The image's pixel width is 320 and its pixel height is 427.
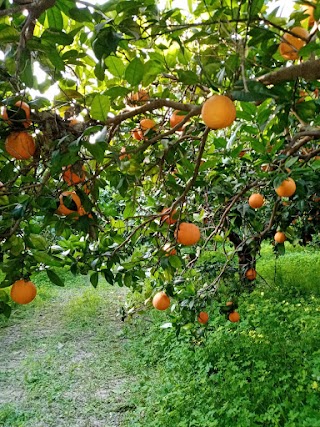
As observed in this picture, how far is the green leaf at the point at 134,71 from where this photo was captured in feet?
3.85

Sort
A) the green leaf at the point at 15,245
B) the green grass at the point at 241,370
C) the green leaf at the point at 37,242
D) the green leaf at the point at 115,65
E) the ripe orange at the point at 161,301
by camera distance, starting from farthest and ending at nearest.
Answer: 1. the green grass at the point at 241,370
2. the ripe orange at the point at 161,301
3. the green leaf at the point at 37,242
4. the green leaf at the point at 15,245
5. the green leaf at the point at 115,65

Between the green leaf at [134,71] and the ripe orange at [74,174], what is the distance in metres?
0.30

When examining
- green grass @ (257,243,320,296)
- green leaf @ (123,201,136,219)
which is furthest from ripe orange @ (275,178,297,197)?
green grass @ (257,243,320,296)

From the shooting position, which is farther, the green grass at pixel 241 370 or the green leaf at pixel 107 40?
the green grass at pixel 241 370

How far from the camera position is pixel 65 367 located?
468cm

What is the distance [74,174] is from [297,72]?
71 centimetres

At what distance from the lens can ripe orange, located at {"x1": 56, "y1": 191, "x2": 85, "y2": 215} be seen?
132 cm

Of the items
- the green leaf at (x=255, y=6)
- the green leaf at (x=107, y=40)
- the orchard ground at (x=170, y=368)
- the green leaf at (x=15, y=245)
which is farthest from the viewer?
the orchard ground at (x=170, y=368)

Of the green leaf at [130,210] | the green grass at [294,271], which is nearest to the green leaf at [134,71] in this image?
the green leaf at [130,210]

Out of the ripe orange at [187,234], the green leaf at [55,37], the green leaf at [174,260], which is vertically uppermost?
the green leaf at [55,37]

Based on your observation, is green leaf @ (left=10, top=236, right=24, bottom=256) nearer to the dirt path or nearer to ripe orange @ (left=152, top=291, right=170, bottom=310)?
ripe orange @ (left=152, top=291, right=170, bottom=310)

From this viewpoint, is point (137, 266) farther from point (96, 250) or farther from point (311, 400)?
point (311, 400)

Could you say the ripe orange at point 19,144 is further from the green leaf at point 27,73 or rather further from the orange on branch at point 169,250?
the orange on branch at point 169,250

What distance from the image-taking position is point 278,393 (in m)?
3.00
